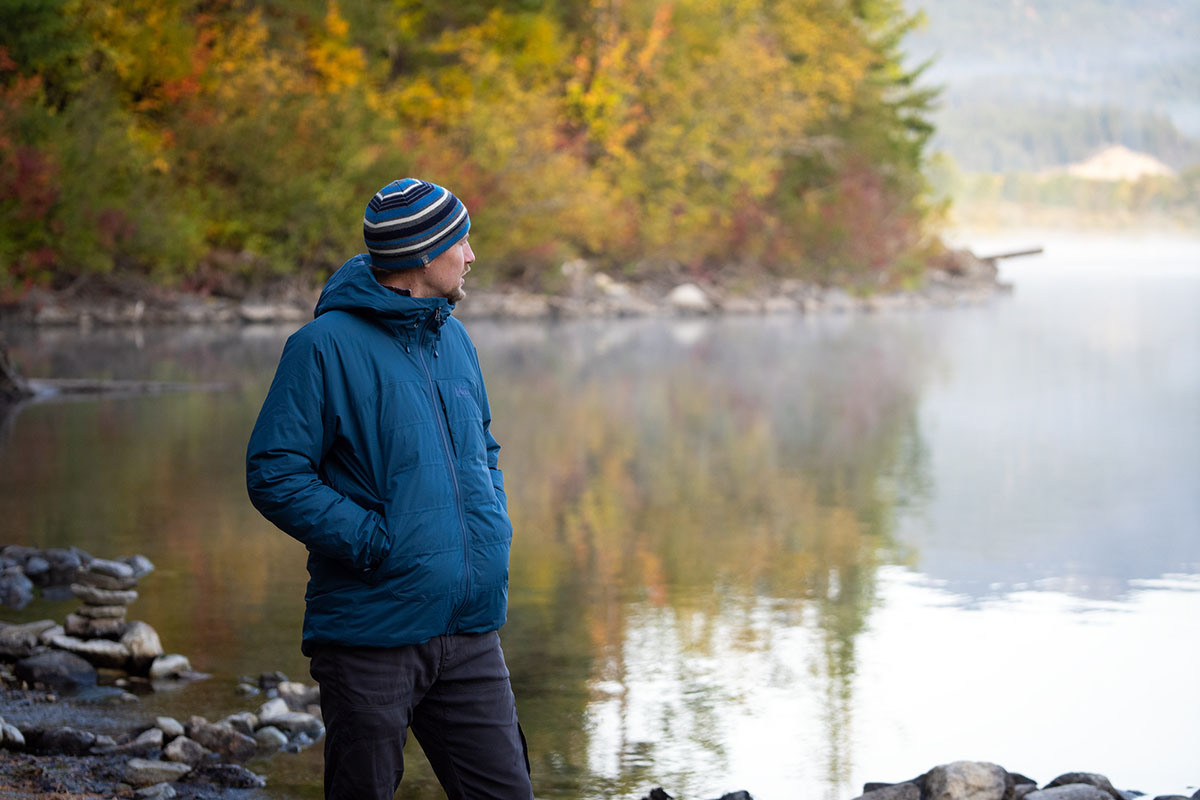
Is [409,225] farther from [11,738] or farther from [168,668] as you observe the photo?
[168,668]

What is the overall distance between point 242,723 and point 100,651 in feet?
4.30

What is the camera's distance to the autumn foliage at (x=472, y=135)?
88.1 ft

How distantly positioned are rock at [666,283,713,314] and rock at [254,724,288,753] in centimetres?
3824

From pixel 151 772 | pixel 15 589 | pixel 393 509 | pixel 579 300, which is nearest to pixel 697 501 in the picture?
pixel 15 589

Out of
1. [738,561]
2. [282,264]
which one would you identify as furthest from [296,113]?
[738,561]

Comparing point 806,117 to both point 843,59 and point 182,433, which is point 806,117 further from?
point 182,433

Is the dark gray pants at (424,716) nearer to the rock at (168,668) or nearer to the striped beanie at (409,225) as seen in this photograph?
the striped beanie at (409,225)

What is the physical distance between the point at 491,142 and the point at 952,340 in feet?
46.9

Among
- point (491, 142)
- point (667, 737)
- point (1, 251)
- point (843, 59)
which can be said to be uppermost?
point (843, 59)

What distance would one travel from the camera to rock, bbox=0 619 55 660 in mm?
6766

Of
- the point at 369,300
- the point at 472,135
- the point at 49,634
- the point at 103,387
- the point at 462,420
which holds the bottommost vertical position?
the point at 49,634

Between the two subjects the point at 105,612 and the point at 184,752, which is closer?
the point at 184,752

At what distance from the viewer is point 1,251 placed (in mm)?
23688

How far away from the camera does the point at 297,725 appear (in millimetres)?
5871
